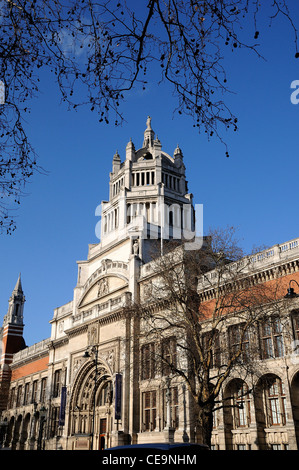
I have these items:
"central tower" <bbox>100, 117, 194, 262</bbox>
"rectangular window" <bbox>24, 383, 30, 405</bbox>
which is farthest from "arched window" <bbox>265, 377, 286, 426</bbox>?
"rectangular window" <bbox>24, 383, 30, 405</bbox>

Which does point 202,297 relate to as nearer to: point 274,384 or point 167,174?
point 274,384

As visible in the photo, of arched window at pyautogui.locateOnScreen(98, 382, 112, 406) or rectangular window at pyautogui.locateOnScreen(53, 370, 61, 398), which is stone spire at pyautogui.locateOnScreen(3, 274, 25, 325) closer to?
rectangular window at pyautogui.locateOnScreen(53, 370, 61, 398)

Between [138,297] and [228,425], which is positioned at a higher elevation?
[138,297]

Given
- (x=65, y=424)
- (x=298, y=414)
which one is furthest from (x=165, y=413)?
(x=65, y=424)

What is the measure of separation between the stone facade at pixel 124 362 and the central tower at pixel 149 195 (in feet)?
0.42

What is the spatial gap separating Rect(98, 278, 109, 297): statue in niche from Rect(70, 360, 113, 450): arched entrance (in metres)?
6.34

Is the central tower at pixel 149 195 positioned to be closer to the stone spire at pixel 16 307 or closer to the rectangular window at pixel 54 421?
the rectangular window at pixel 54 421

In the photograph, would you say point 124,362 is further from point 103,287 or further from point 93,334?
point 103,287

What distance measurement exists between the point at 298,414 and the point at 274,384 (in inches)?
91.8

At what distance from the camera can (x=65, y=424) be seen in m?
41.7

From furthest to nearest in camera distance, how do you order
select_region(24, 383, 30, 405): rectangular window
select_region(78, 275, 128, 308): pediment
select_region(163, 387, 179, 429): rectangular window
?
select_region(24, 383, 30, 405): rectangular window → select_region(78, 275, 128, 308): pediment → select_region(163, 387, 179, 429): rectangular window

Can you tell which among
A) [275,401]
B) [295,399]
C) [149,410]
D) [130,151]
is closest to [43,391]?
[149,410]

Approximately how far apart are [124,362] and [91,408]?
8.36m

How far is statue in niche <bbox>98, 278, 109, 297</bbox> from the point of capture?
141 ft
